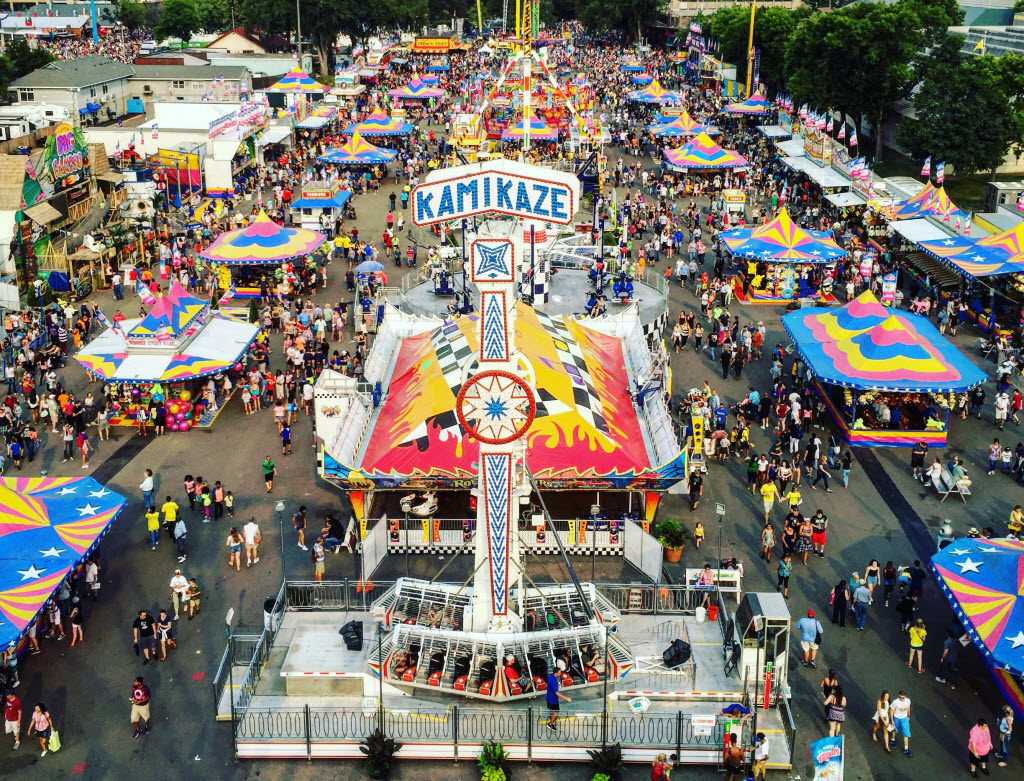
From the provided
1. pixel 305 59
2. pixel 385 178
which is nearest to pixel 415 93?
pixel 305 59

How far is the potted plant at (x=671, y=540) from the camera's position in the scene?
77.9 ft

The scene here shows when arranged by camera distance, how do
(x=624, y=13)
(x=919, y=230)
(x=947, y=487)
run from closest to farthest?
(x=947, y=487) → (x=919, y=230) → (x=624, y=13)

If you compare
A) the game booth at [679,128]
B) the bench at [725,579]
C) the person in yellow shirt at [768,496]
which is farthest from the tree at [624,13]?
the bench at [725,579]

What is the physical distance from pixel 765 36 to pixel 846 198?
5061 cm

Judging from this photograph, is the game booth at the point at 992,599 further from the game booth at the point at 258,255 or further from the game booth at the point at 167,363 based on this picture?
the game booth at the point at 258,255

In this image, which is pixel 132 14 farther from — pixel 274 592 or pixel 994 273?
pixel 274 592

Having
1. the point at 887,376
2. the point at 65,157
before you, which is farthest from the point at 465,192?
the point at 65,157

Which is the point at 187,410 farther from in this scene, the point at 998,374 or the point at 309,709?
the point at 998,374

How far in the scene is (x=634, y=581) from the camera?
23219 millimetres

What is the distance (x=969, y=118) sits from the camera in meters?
55.9

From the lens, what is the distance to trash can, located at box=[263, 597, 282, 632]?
65.0 ft

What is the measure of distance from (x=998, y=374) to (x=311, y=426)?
70.2ft

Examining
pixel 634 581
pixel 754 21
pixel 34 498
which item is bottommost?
pixel 634 581

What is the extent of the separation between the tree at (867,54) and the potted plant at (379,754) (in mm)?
59118
